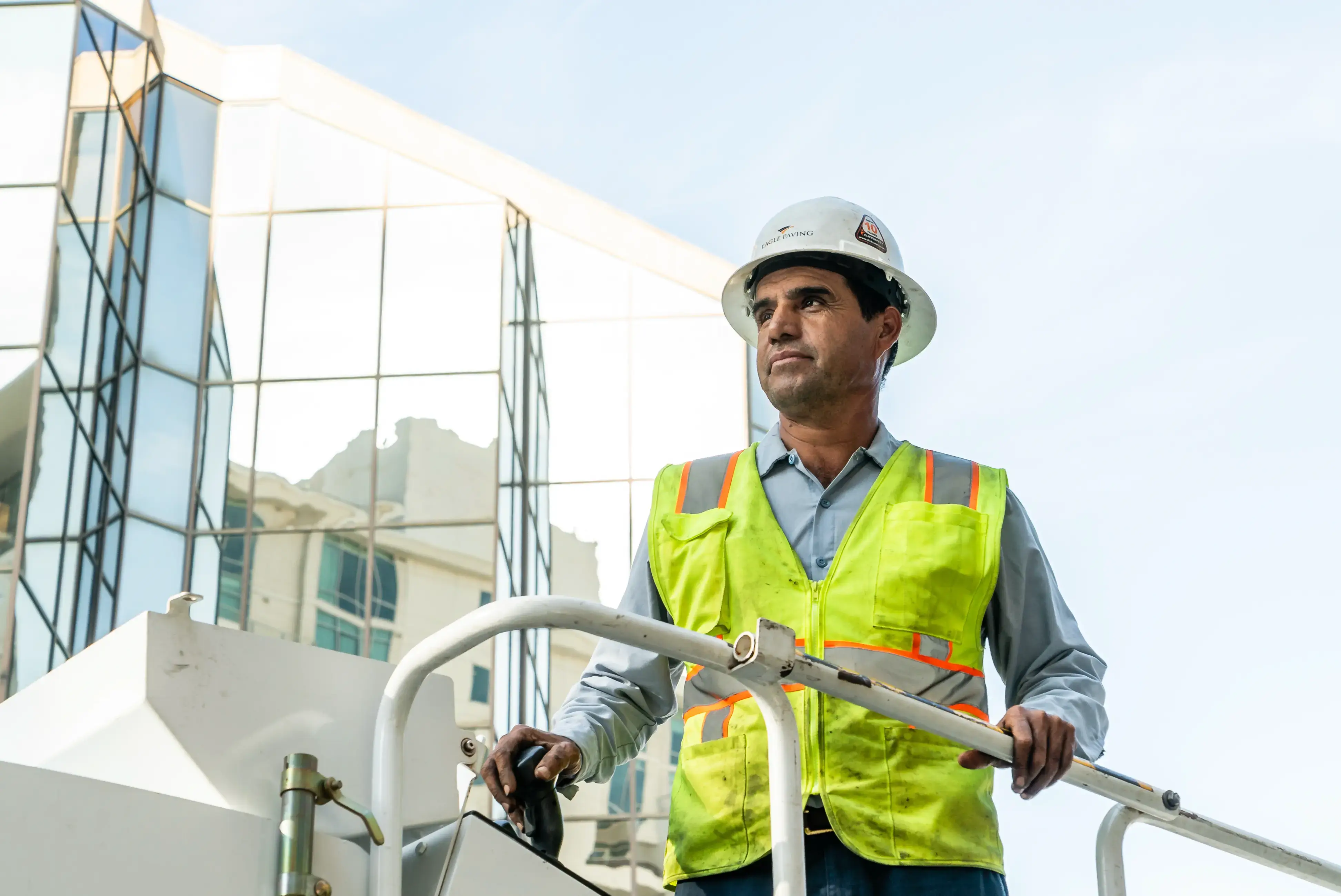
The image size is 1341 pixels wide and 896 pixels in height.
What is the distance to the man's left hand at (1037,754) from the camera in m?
2.51

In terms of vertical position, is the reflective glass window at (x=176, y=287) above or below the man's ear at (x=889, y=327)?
above

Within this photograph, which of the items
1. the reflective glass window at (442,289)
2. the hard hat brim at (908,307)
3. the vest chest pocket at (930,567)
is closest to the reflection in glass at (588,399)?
the reflective glass window at (442,289)

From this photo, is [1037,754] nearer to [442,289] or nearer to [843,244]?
[843,244]

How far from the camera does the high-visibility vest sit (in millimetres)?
2830

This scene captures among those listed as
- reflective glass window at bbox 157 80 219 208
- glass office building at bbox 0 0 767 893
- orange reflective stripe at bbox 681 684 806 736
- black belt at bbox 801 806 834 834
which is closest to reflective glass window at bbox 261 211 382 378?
glass office building at bbox 0 0 767 893

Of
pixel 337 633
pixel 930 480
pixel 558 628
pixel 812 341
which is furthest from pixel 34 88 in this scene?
pixel 558 628

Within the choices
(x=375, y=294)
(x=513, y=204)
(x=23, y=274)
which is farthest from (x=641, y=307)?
(x=23, y=274)

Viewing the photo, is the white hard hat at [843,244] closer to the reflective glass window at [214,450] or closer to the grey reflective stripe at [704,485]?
the grey reflective stripe at [704,485]

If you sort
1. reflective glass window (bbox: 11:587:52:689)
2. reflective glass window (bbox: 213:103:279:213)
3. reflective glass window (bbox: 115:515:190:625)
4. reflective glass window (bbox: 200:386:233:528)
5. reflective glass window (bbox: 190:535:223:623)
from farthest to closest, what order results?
1. reflective glass window (bbox: 213:103:279:213)
2. reflective glass window (bbox: 200:386:233:528)
3. reflective glass window (bbox: 190:535:223:623)
4. reflective glass window (bbox: 115:515:190:625)
5. reflective glass window (bbox: 11:587:52:689)

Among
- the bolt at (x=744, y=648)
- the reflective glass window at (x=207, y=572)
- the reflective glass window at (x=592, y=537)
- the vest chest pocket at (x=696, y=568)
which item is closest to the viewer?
the bolt at (x=744, y=648)

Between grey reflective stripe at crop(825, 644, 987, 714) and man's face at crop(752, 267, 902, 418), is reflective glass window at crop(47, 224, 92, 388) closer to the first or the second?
man's face at crop(752, 267, 902, 418)

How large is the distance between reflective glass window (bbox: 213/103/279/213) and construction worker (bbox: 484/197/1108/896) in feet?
50.2

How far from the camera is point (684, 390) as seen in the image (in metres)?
19.5

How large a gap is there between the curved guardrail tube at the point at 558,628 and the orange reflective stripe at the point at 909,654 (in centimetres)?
73
